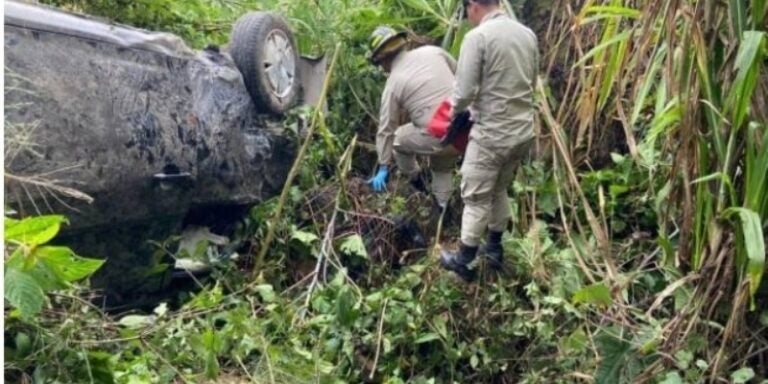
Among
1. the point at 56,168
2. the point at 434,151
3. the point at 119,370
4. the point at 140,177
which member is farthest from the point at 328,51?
the point at 119,370

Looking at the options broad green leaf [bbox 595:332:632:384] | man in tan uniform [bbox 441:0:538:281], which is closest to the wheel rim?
man in tan uniform [bbox 441:0:538:281]

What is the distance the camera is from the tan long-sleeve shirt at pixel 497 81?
16.2ft

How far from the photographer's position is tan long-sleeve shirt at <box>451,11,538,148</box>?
493 centimetres

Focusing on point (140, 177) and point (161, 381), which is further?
point (140, 177)

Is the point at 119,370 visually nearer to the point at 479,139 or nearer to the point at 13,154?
the point at 13,154

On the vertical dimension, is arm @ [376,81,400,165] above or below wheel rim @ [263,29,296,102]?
below

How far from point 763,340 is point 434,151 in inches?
84.9

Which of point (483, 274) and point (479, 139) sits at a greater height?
point (479, 139)

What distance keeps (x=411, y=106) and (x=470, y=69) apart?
0.92 metres

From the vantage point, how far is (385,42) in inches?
231

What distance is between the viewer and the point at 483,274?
5.15 metres

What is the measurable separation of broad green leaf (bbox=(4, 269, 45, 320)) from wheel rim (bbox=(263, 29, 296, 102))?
9.64 ft

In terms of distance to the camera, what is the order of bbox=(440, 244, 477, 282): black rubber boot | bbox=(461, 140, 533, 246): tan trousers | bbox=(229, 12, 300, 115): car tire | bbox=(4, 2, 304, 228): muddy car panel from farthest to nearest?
bbox=(229, 12, 300, 115): car tire < bbox=(440, 244, 477, 282): black rubber boot < bbox=(461, 140, 533, 246): tan trousers < bbox=(4, 2, 304, 228): muddy car panel

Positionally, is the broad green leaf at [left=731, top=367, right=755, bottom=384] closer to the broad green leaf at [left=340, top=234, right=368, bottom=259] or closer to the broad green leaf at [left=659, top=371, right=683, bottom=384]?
the broad green leaf at [left=659, top=371, right=683, bottom=384]
